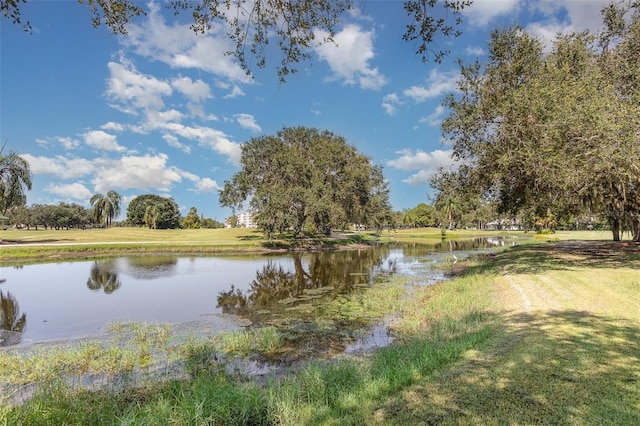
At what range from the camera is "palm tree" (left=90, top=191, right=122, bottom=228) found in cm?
8819

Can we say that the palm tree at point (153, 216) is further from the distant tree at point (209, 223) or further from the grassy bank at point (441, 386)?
the grassy bank at point (441, 386)

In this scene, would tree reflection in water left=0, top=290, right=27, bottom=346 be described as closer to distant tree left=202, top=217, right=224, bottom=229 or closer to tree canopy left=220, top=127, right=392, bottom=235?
tree canopy left=220, top=127, right=392, bottom=235

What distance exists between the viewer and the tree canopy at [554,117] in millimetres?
12672

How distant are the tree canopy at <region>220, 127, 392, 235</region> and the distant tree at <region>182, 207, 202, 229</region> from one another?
6057cm

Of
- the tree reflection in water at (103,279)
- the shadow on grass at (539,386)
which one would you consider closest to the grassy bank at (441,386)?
the shadow on grass at (539,386)

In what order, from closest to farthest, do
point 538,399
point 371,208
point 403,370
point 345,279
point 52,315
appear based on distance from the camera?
point 538,399
point 403,370
point 52,315
point 345,279
point 371,208

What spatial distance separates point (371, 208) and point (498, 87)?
41091 mm

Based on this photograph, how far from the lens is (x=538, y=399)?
4.35 m

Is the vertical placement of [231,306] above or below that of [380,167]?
below

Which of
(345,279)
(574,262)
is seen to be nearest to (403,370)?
(345,279)

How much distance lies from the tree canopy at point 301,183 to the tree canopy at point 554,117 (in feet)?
81.5

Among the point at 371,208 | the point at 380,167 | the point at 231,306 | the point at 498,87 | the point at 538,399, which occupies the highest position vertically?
the point at 380,167

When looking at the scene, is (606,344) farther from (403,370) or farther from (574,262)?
(574,262)

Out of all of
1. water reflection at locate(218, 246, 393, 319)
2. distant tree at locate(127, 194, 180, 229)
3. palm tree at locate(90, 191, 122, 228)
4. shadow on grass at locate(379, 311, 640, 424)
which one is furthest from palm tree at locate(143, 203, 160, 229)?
shadow on grass at locate(379, 311, 640, 424)
